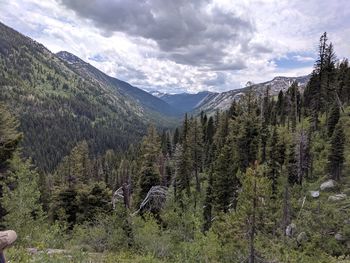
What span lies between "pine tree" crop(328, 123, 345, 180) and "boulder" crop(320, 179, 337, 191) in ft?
5.02

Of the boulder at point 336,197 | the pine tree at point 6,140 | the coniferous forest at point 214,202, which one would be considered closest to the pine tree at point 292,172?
the coniferous forest at point 214,202

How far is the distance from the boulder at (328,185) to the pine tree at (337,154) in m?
1.53

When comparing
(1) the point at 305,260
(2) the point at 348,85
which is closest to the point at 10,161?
(1) the point at 305,260

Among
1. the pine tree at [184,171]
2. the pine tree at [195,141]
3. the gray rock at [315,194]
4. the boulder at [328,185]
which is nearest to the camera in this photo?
the gray rock at [315,194]

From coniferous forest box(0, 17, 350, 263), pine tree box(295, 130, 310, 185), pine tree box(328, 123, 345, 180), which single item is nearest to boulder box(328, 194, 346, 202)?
coniferous forest box(0, 17, 350, 263)

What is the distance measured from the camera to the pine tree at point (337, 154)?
4334 cm

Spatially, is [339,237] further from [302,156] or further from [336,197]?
[302,156]

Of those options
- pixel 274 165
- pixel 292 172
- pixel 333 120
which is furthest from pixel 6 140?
pixel 333 120

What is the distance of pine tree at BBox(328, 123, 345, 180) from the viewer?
43.3 meters

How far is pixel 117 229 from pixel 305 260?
42.5 feet

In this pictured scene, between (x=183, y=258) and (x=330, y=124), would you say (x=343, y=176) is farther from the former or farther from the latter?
(x=183, y=258)

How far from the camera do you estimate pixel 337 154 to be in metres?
43.2

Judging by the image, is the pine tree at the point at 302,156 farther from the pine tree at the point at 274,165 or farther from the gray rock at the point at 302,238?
the gray rock at the point at 302,238

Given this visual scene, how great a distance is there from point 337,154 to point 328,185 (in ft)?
14.4
